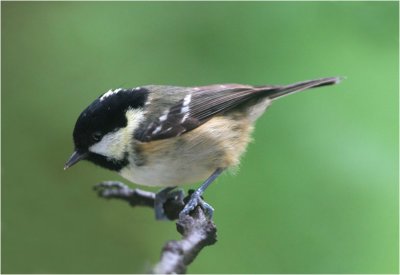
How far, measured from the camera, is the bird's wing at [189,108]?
171 centimetres

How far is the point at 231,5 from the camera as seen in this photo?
2.07m

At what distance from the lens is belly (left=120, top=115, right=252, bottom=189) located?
163cm

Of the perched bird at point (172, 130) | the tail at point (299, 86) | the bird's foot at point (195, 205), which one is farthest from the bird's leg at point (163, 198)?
the tail at point (299, 86)

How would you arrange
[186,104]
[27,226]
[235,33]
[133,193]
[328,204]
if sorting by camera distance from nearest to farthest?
[133,193], [328,204], [186,104], [235,33], [27,226]

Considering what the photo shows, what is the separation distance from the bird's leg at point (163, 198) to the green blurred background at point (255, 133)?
159 mm

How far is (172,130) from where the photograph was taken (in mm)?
1729

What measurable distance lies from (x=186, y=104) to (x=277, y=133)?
0.32 m

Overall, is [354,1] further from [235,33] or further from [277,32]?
[235,33]

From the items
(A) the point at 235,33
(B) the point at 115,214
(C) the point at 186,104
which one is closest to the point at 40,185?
(B) the point at 115,214

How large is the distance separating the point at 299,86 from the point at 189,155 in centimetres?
43

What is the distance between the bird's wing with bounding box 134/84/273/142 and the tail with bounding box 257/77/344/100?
0.12 feet

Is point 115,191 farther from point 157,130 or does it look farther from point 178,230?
point 178,230

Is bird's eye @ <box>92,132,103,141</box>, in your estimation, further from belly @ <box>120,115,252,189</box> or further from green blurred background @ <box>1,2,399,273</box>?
green blurred background @ <box>1,2,399,273</box>

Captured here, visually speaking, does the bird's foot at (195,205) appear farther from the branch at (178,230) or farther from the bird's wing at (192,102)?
the bird's wing at (192,102)
